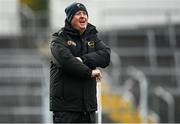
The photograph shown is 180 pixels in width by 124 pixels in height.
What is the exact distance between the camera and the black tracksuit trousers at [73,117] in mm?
9172

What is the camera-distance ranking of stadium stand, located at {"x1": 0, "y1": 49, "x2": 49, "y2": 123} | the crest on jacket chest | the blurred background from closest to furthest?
the crest on jacket chest
the blurred background
stadium stand, located at {"x1": 0, "y1": 49, "x2": 49, "y2": 123}

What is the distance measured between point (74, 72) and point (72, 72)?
0.02 m

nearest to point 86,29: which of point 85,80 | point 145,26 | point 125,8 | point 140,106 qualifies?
point 85,80

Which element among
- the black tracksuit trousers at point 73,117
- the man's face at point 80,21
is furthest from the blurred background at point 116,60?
the man's face at point 80,21

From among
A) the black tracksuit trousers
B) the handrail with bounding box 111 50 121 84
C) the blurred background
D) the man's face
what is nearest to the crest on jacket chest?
the man's face

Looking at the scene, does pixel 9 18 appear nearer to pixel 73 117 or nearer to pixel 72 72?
pixel 73 117

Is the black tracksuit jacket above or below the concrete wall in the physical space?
below

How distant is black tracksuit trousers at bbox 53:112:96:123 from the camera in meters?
9.17

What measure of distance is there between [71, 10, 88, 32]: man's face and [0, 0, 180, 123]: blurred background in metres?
5.02

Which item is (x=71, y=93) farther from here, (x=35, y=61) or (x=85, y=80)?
(x=35, y=61)

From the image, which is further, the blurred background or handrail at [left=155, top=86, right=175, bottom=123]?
the blurred background

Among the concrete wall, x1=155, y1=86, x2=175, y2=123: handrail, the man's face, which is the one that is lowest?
x1=155, y1=86, x2=175, y2=123: handrail

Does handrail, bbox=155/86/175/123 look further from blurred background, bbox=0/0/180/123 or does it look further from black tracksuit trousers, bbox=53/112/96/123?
black tracksuit trousers, bbox=53/112/96/123

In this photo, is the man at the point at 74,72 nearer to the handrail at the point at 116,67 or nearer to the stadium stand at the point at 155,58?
the stadium stand at the point at 155,58
